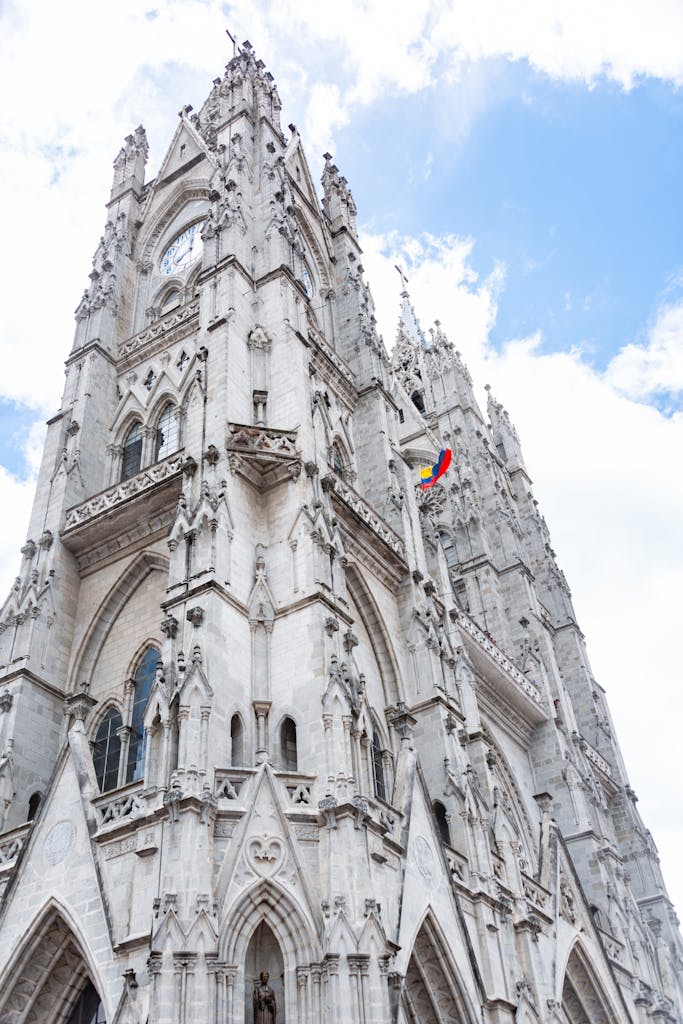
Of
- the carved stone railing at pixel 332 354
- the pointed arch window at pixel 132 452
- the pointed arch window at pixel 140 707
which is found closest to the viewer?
the pointed arch window at pixel 140 707

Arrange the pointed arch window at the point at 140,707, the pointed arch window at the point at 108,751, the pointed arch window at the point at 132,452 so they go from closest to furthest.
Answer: the pointed arch window at the point at 140,707 < the pointed arch window at the point at 108,751 < the pointed arch window at the point at 132,452

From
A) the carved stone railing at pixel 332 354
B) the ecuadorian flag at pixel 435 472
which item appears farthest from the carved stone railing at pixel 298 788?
the ecuadorian flag at pixel 435 472

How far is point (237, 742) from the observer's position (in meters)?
15.3

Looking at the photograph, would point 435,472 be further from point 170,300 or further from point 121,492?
point 121,492

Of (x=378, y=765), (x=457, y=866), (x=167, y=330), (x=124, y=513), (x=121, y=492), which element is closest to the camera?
(x=457, y=866)

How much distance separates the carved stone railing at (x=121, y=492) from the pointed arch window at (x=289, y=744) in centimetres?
636

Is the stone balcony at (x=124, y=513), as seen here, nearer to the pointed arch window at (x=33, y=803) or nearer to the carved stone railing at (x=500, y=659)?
the pointed arch window at (x=33, y=803)

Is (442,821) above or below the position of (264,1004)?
above

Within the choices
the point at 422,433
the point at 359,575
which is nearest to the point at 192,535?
the point at 359,575

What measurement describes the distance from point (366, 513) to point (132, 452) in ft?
20.1

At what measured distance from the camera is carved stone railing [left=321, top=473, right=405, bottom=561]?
20.8 m

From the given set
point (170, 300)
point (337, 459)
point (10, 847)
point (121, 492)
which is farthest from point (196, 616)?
point (170, 300)

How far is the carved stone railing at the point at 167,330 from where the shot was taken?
2477 centimetres

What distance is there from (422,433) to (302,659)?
87.2 ft
